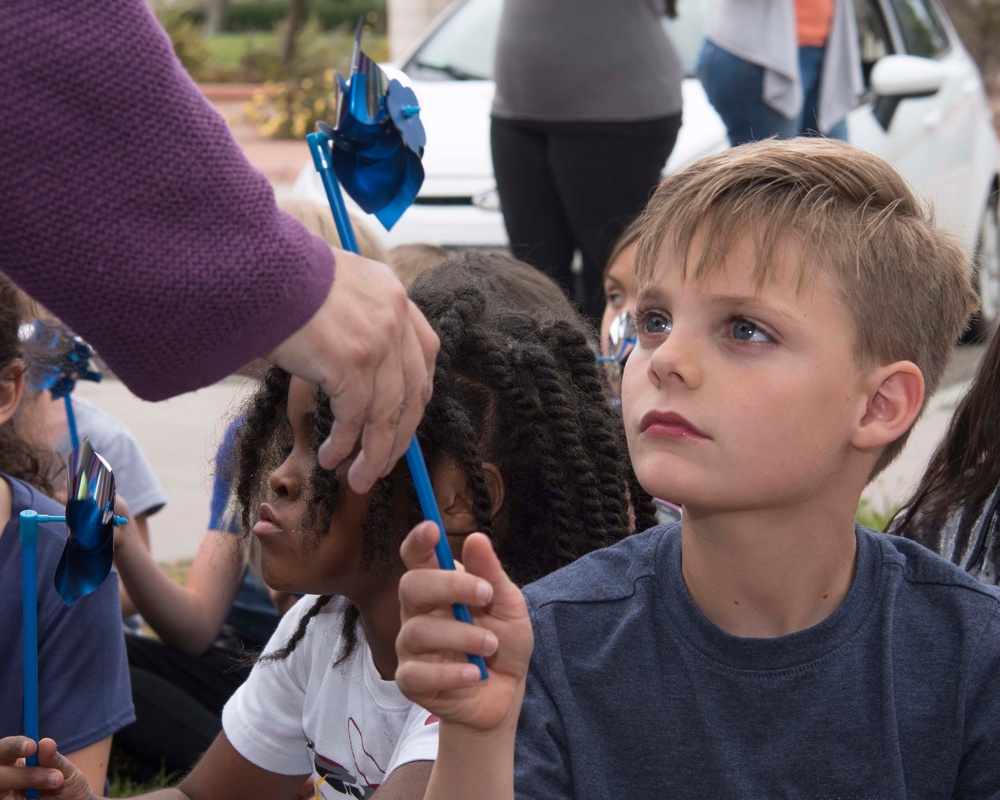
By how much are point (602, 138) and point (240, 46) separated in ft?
99.3

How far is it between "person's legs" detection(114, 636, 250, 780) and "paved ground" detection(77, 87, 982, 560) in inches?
53.2

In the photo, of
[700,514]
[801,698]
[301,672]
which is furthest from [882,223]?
[301,672]

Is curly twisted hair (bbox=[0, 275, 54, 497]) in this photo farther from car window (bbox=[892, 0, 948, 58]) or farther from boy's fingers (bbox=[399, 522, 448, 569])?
car window (bbox=[892, 0, 948, 58])

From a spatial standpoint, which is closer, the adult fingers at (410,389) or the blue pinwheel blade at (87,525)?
the adult fingers at (410,389)

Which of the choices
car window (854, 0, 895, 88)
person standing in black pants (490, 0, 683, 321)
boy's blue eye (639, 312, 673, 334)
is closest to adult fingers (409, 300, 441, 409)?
boy's blue eye (639, 312, 673, 334)

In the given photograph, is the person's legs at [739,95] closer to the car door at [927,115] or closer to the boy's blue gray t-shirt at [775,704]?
the car door at [927,115]

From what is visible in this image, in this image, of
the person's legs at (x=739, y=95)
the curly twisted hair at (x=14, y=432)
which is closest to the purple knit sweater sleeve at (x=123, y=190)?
the curly twisted hair at (x=14, y=432)

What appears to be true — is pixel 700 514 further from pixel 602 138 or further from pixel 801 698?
pixel 602 138

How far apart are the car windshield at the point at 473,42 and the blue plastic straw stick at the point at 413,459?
435 centimetres

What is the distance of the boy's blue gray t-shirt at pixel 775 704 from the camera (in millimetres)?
1567

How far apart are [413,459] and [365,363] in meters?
0.11

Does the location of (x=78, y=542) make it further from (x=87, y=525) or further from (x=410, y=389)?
(x=410, y=389)

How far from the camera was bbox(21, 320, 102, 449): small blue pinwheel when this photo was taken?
→ 8.66ft

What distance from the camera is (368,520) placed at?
1.95 meters
